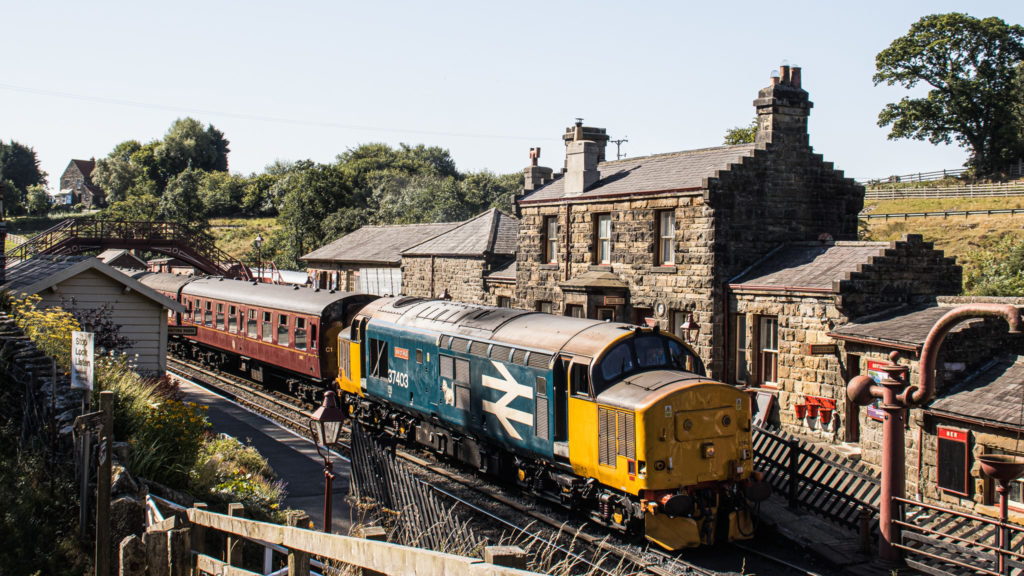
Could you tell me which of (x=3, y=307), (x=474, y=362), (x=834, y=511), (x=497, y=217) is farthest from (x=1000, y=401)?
(x=497, y=217)

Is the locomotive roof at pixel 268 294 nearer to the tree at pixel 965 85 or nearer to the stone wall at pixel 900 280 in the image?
the stone wall at pixel 900 280

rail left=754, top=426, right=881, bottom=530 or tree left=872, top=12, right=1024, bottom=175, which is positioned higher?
tree left=872, top=12, right=1024, bottom=175

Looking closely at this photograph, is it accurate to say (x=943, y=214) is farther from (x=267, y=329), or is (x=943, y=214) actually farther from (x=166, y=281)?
(x=166, y=281)

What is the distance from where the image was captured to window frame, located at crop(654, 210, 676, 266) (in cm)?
2222

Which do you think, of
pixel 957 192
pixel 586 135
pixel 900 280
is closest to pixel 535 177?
pixel 586 135

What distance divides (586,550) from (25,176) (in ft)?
401

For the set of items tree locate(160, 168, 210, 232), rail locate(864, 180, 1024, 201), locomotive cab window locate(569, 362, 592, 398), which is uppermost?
tree locate(160, 168, 210, 232)

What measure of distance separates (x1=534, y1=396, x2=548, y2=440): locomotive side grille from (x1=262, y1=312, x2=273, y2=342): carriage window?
1348cm

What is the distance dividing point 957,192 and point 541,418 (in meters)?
51.3

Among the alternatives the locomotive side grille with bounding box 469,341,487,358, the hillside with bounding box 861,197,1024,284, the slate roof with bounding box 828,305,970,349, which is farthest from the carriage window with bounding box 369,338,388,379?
the hillside with bounding box 861,197,1024,284

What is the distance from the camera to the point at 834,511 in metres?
15.2

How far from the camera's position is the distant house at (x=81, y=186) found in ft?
368

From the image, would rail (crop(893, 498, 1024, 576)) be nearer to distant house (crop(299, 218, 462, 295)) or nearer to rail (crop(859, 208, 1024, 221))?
distant house (crop(299, 218, 462, 295))

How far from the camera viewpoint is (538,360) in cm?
1316
